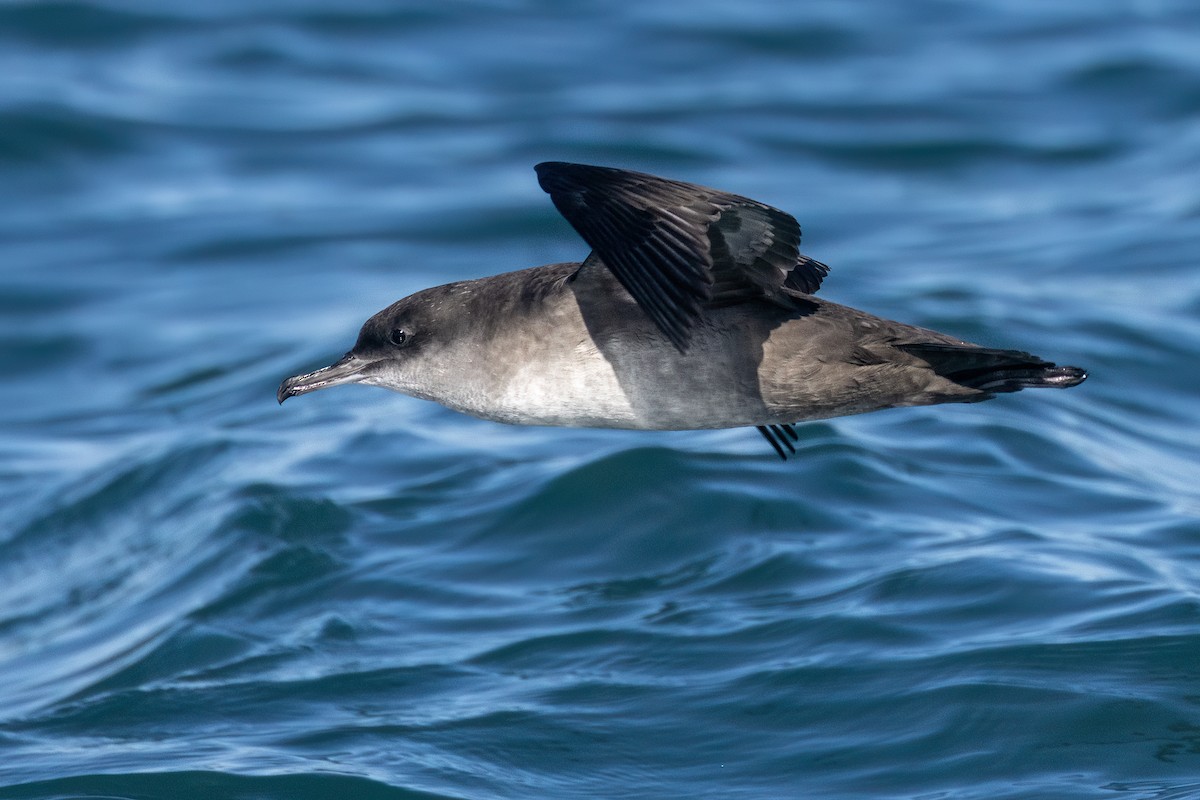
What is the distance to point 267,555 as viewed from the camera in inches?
376

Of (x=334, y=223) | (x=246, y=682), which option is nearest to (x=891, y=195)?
(x=334, y=223)

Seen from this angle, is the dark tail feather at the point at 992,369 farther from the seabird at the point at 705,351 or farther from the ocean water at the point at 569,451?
the ocean water at the point at 569,451

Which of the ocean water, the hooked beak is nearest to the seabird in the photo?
the hooked beak

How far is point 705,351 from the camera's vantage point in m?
5.93

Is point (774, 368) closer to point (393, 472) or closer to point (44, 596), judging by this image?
point (393, 472)

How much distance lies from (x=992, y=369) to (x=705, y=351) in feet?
3.09

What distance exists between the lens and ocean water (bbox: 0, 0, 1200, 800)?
7543 millimetres

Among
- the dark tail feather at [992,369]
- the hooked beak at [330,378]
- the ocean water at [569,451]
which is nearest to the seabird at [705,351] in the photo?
the dark tail feather at [992,369]

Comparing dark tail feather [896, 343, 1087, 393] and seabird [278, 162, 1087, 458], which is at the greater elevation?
seabird [278, 162, 1087, 458]

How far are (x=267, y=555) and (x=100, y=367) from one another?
13.6 ft

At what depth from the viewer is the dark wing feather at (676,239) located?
18.0 ft

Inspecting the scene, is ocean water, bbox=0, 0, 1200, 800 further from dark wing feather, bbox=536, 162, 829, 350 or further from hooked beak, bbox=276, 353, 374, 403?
dark wing feather, bbox=536, 162, 829, 350

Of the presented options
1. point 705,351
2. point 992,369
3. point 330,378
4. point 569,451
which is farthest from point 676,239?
point 569,451

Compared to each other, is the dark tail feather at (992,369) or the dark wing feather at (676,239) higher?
the dark wing feather at (676,239)
